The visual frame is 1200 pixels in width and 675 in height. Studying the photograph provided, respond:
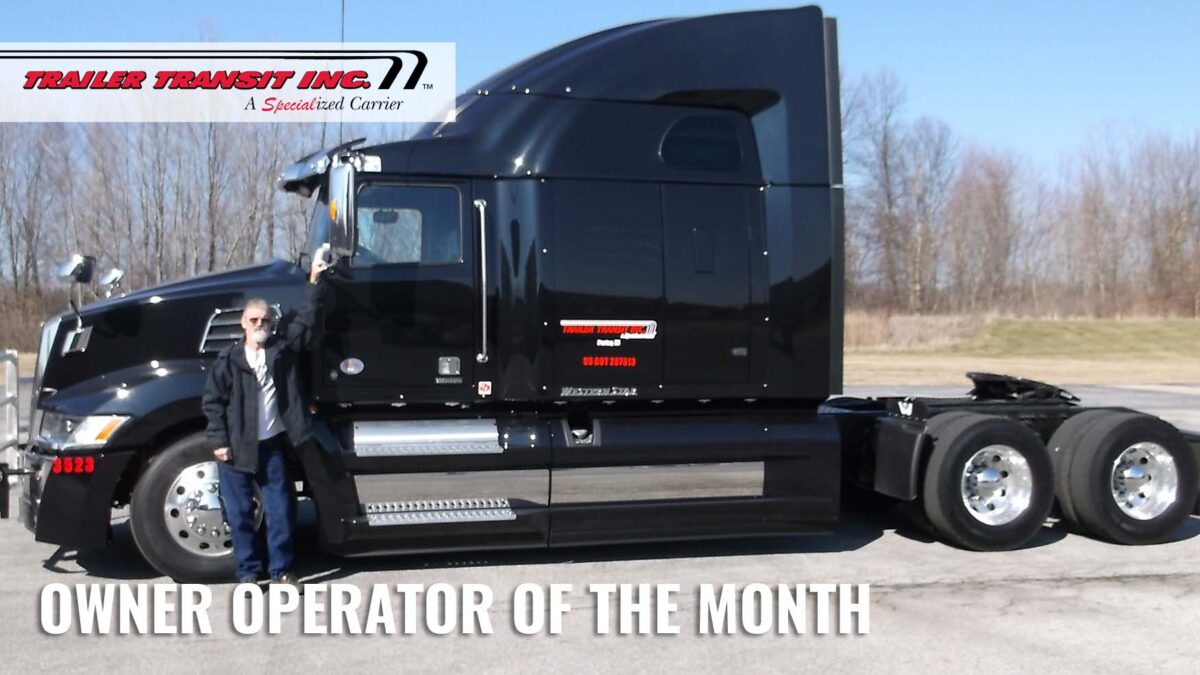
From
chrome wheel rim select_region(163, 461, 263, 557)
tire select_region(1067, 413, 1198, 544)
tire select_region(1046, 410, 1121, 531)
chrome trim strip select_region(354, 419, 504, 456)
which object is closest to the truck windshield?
chrome trim strip select_region(354, 419, 504, 456)

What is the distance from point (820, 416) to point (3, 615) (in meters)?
5.44

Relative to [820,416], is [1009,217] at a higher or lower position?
higher

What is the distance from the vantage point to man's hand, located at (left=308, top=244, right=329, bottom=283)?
7.02m

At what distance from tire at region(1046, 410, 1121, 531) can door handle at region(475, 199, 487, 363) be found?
4.47 m

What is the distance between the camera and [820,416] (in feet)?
26.8

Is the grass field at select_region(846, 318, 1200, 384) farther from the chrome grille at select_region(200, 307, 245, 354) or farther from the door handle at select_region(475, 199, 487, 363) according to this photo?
the chrome grille at select_region(200, 307, 245, 354)

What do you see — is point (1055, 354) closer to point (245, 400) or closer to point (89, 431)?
point (245, 400)

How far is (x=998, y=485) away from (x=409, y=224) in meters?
4.73

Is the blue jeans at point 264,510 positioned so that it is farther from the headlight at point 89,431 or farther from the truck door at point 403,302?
the headlight at point 89,431

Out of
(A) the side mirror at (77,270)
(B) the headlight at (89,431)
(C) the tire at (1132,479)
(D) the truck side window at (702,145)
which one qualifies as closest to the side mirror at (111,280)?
(A) the side mirror at (77,270)

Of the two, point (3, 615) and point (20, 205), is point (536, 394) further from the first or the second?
point (20, 205)

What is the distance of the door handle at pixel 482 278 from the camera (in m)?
7.38

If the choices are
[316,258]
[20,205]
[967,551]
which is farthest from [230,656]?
[20,205]

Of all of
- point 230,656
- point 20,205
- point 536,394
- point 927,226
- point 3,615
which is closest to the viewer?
point 230,656
